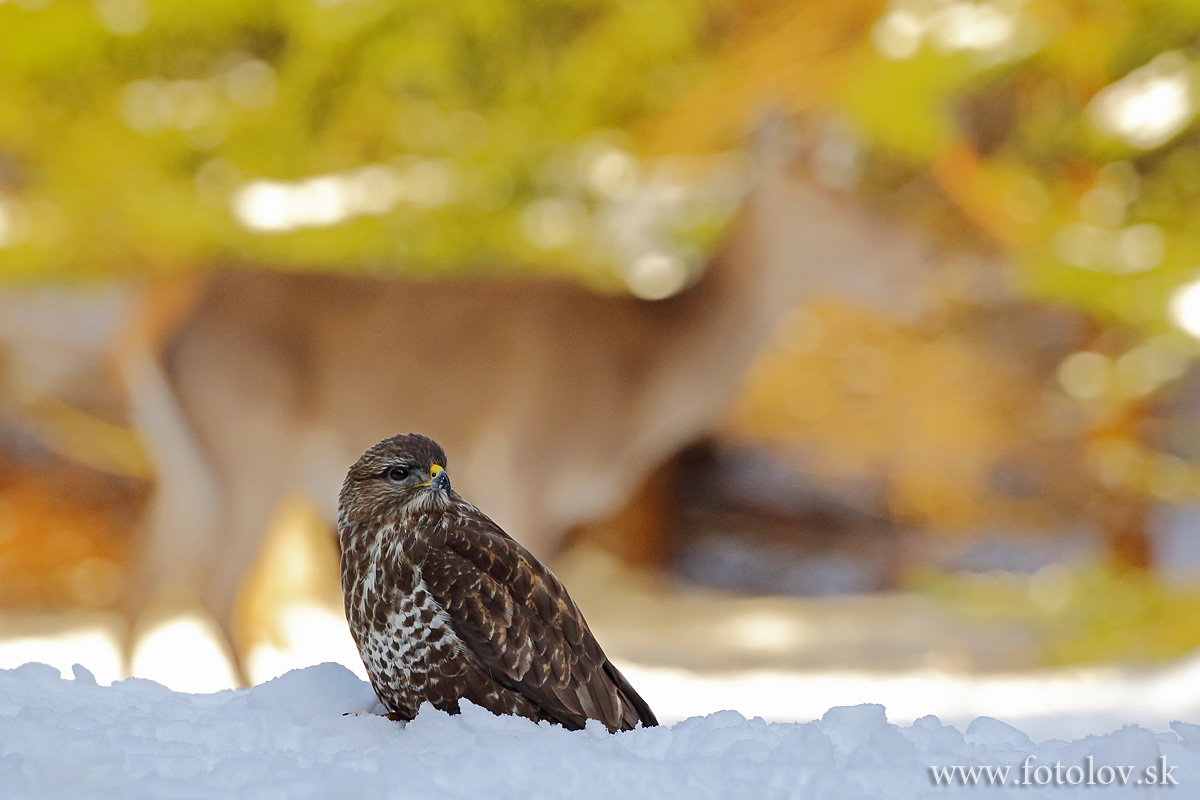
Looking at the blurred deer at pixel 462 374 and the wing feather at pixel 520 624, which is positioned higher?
the blurred deer at pixel 462 374

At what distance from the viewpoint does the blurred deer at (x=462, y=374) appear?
4.89ft

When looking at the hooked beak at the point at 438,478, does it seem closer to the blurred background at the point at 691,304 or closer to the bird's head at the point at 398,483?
the bird's head at the point at 398,483

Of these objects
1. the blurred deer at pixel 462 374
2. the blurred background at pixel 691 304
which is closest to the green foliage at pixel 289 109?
the blurred background at pixel 691 304

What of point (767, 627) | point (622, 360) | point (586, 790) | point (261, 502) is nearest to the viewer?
point (586, 790)

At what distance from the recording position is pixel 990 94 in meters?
2.30

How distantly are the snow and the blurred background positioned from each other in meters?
1.05

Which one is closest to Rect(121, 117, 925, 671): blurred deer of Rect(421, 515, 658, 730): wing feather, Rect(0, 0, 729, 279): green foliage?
Rect(0, 0, 729, 279): green foliage

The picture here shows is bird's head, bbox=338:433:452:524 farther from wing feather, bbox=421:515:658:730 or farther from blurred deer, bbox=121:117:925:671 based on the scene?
blurred deer, bbox=121:117:925:671

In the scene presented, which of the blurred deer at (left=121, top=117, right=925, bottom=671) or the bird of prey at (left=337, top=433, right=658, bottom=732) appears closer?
the bird of prey at (left=337, top=433, right=658, bottom=732)

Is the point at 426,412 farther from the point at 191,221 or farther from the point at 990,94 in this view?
the point at 990,94

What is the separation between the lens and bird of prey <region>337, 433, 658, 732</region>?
464 millimetres

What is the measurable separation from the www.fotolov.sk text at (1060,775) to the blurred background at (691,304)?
1148mm

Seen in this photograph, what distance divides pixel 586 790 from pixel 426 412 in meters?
1.22

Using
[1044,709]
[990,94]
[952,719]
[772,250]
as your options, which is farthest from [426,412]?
[990,94]
